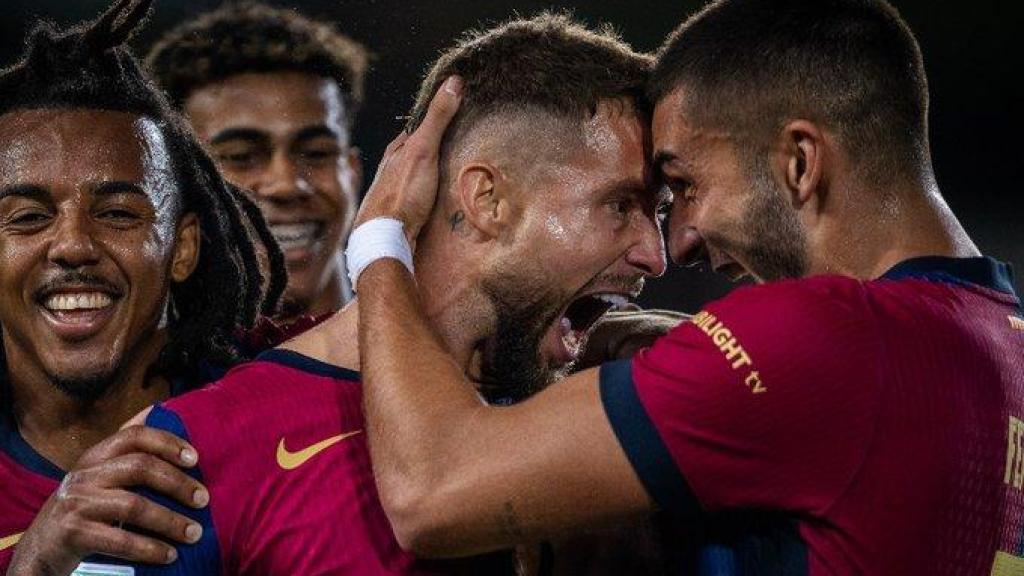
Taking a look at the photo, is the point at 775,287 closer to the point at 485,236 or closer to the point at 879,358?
the point at 879,358

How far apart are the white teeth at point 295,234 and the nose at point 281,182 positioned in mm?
88

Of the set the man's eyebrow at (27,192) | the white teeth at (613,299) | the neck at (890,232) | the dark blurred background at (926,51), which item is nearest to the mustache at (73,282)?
the man's eyebrow at (27,192)

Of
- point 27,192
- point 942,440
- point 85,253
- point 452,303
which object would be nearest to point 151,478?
point 452,303

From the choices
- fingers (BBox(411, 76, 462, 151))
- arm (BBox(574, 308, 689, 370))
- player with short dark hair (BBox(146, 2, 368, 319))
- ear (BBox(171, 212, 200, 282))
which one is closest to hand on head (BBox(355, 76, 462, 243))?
fingers (BBox(411, 76, 462, 151))

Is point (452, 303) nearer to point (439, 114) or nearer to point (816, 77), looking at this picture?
point (439, 114)

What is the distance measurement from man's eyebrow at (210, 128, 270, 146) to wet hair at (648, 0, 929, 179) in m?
2.26

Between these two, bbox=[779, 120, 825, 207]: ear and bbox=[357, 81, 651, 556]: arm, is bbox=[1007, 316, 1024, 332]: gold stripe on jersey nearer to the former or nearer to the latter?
bbox=[779, 120, 825, 207]: ear

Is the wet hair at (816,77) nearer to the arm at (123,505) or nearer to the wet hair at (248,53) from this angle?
the arm at (123,505)

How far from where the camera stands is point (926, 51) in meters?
Result: 6.72

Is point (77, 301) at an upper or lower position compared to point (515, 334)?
upper

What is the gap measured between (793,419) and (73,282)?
4.79ft

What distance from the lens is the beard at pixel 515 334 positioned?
7.72 feet

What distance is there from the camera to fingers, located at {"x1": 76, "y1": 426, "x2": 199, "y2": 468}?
1.95m

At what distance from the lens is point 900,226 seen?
2096mm
